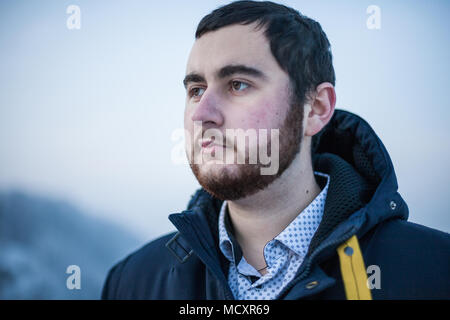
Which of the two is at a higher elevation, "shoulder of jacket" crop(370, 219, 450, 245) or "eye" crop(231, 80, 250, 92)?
"eye" crop(231, 80, 250, 92)

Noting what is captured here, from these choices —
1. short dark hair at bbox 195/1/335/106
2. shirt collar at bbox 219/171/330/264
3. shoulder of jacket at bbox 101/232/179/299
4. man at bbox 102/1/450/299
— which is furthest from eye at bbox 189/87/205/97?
shoulder of jacket at bbox 101/232/179/299

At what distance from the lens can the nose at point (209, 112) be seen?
6.30 feet

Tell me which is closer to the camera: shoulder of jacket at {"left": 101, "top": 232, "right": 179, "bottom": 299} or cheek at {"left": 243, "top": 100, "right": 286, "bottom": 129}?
cheek at {"left": 243, "top": 100, "right": 286, "bottom": 129}

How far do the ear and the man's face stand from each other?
0.12 meters

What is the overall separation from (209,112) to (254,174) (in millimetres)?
428

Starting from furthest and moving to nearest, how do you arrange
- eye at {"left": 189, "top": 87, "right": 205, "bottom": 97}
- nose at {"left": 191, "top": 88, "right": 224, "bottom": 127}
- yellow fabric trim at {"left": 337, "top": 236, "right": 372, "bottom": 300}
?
1. eye at {"left": 189, "top": 87, "right": 205, "bottom": 97}
2. nose at {"left": 191, "top": 88, "right": 224, "bottom": 127}
3. yellow fabric trim at {"left": 337, "top": 236, "right": 372, "bottom": 300}

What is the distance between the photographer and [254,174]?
6.43 ft

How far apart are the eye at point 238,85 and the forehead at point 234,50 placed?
0.11m

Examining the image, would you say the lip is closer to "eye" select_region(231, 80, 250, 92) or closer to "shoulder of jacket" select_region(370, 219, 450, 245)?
"eye" select_region(231, 80, 250, 92)

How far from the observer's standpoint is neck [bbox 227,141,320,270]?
2.07m

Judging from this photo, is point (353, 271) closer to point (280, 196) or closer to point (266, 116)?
point (280, 196)

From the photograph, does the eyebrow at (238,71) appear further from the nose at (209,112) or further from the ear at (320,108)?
the ear at (320,108)

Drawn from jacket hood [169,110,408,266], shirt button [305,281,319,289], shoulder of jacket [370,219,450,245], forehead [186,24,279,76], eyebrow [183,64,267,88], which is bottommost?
shirt button [305,281,319,289]
